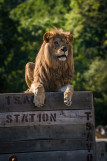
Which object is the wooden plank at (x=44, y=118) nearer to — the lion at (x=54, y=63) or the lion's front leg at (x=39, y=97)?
the lion's front leg at (x=39, y=97)

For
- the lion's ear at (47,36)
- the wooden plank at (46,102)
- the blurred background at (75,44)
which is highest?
the blurred background at (75,44)

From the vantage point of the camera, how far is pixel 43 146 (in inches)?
194

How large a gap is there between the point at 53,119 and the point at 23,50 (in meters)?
13.2

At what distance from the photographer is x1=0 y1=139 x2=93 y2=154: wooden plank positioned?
4770 mm

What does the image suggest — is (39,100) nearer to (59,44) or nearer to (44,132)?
(44,132)

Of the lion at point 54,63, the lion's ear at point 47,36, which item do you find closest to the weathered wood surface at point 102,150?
the lion at point 54,63

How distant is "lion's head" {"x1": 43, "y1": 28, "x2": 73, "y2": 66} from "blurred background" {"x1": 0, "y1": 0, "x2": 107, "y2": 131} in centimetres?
967

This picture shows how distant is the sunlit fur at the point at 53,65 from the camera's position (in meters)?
5.70

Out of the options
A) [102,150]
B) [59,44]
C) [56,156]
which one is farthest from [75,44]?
[56,156]

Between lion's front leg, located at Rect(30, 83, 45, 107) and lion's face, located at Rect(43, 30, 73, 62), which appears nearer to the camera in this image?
lion's front leg, located at Rect(30, 83, 45, 107)

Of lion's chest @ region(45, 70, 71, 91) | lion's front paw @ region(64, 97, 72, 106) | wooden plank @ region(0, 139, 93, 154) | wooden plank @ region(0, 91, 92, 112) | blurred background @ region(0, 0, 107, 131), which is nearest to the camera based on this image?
wooden plank @ region(0, 139, 93, 154)

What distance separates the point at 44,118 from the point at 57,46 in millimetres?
1433

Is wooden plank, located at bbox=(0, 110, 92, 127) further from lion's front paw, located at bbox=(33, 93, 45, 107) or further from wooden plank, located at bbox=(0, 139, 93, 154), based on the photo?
wooden plank, located at bbox=(0, 139, 93, 154)

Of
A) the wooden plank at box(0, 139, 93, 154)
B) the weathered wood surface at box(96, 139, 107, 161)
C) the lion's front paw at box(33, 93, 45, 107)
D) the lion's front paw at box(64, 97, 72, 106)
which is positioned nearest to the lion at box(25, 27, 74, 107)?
the lion's front paw at box(33, 93, 45, 107)
